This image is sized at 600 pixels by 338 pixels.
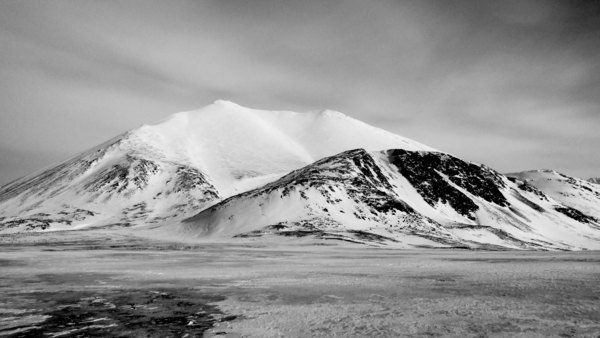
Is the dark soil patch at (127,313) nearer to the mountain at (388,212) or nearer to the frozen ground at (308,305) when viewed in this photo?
the frozen ground at (308,305)

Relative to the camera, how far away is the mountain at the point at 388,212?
124 meters

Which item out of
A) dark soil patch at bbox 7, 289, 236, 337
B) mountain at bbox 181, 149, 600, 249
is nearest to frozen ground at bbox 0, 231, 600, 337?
dark soil patch at bbox 7, 289, 236, 337

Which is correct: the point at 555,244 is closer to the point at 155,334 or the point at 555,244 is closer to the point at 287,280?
the point at 287,280

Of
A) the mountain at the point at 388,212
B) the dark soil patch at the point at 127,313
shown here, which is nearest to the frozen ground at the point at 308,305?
the dark soil patch at the point at 127,313

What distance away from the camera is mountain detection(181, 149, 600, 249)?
124 meters

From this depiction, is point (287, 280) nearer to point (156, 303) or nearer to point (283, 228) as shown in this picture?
point (156, 303)

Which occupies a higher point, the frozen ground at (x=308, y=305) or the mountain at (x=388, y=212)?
the mountain at (x=388, y=212)

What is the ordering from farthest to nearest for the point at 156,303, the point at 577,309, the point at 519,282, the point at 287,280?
1. the point at 287,280
2. the point at 519,282
3. the point at 156,303
4. the point at 577,309

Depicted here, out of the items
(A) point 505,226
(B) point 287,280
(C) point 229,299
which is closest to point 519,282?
(B) point 287,280

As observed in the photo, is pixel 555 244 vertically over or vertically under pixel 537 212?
under

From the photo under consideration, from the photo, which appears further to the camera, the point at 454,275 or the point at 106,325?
the point at 454,275

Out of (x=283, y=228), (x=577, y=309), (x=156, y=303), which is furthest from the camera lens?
(x=283, y=228)

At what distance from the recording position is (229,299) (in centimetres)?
2136

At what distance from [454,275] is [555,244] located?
15324 cm
